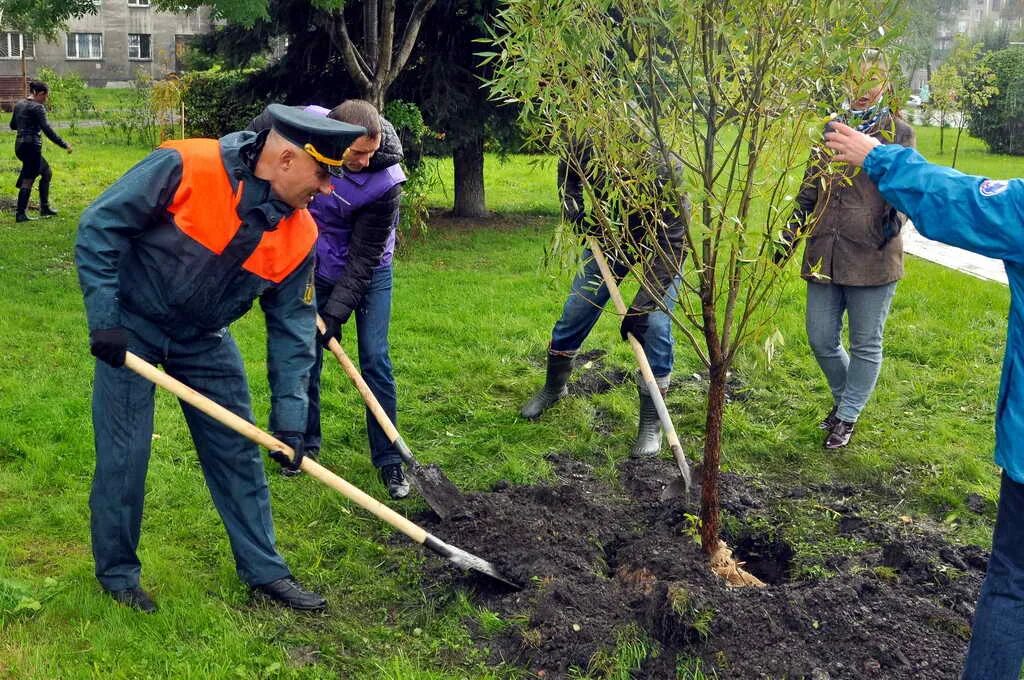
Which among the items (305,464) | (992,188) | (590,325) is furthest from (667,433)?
(992,188)

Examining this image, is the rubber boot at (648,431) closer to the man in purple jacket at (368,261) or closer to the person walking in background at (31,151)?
the man in purple jacket at (368,261)

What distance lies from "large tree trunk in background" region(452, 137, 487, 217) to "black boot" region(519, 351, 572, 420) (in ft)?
22.9

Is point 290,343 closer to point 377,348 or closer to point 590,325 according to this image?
point 377,348

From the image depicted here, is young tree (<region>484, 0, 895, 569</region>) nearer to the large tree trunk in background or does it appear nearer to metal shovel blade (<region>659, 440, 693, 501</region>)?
metal shovel blade (<region>659, 440, 693, 501</region>)

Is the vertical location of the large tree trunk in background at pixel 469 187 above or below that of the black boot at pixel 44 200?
above

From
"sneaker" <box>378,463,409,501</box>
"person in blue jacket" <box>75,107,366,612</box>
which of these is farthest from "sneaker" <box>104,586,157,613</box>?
"sneaker" <box>378,463,409,501</box>

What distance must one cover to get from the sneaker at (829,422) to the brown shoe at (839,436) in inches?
3.8

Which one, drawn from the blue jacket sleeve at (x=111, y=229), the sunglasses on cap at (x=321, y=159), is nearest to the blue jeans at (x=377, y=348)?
the sunglasses on cap at (x=321, y=159)

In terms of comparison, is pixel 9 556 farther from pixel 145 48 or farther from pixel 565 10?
pixel 145 48

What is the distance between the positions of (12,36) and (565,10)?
4423cm

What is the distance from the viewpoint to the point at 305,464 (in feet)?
12.4

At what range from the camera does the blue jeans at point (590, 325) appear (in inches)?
225

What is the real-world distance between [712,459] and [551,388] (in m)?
2.11

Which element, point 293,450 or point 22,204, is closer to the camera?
point 293,450
